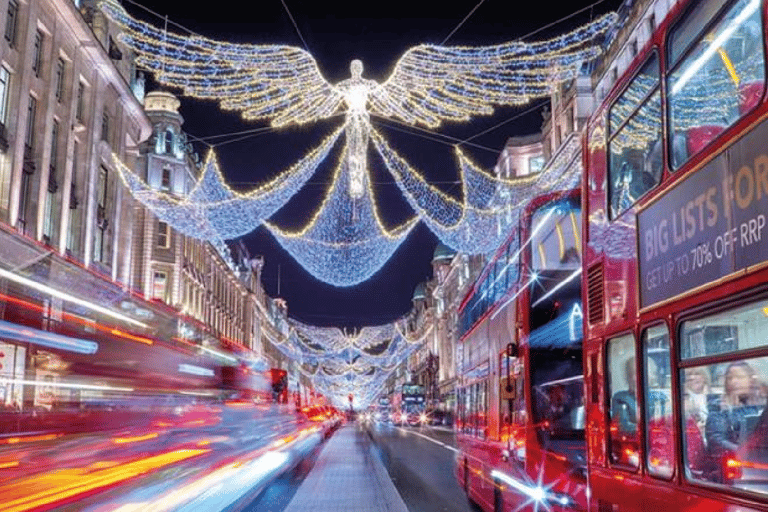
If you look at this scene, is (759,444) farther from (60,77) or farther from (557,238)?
(60,77)

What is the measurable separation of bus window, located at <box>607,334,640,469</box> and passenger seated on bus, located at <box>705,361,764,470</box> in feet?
3.37

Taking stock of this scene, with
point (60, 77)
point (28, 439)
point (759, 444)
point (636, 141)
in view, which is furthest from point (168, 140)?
point (759, 444)

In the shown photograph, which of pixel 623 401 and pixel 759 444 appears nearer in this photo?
pixel 759 444

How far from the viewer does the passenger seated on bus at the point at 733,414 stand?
161 inches

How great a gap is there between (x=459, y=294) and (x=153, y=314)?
2837 inches

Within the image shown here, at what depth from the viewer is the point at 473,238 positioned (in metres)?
62.2

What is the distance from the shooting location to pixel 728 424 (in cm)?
431

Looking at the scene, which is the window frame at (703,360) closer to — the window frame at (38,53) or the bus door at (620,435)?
the bus door at (620,435)

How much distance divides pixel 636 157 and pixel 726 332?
6.28ft

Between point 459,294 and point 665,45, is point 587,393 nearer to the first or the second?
point 665,45

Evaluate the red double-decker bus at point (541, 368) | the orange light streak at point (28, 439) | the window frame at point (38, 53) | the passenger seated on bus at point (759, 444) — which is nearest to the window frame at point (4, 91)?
the window frame at point (38, 53)

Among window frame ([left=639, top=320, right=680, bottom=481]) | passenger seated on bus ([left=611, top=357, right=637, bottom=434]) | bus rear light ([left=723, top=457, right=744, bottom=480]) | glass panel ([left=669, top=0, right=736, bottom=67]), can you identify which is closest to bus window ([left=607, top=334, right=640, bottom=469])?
passenger seated on bus ([left=611, top=357, right=637, bottom=434])

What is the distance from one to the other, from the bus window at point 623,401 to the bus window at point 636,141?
0.99 meters

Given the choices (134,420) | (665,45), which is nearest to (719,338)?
(665,45)
